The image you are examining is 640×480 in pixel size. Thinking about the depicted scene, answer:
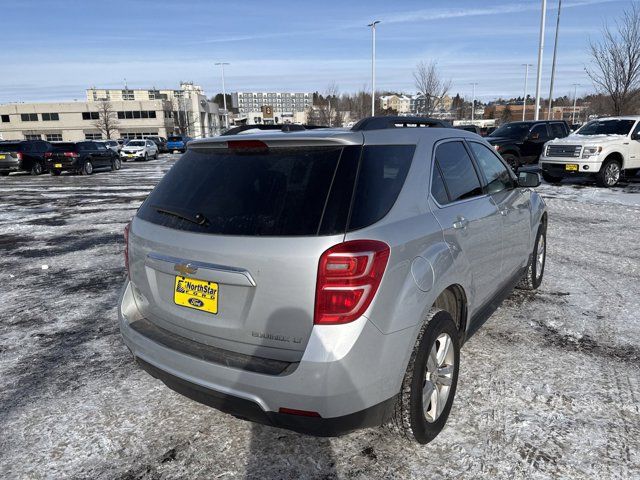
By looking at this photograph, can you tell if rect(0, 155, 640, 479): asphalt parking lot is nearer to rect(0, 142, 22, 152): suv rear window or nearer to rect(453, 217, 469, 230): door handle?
rect(453, 217, 469, 230): door handle

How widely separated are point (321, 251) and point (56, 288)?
182 inches

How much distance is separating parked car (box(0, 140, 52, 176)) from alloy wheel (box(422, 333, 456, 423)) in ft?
80.2

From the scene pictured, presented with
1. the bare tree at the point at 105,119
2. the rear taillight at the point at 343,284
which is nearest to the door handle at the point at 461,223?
the rear taillight at the point at 343,284

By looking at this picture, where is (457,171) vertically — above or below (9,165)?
above

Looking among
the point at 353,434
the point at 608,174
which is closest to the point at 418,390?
the point at 353,434

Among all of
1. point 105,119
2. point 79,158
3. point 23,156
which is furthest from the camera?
point 105,119

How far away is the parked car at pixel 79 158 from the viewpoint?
22.7 metres

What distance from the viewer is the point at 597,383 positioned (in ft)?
11.1

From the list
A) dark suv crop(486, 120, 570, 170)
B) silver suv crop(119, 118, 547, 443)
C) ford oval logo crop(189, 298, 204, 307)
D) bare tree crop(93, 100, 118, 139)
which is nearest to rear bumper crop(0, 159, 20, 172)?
dark suv crop(486, 120, 570, 170)

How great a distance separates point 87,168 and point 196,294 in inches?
962

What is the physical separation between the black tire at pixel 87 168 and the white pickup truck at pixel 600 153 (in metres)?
20.4

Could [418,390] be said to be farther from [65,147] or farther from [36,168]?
[36,168]

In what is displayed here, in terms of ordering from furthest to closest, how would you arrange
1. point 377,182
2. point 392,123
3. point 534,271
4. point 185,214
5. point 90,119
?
point 90,119 < point 534,271 < point 392,123 < point 185,214 < point 377,182

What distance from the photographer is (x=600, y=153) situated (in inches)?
523
